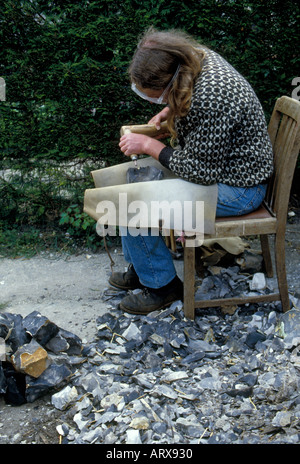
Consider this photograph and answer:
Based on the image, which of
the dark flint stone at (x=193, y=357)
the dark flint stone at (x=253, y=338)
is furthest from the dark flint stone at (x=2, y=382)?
the dark flint stone at (x=253, y=338)

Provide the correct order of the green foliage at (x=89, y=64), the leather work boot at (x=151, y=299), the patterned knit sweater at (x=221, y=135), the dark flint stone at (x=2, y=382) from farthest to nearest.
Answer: the green foliage at (x=89, y=64) → the leather work boot at (x=151, y=299) → the patterned knit sweater at (x=221, y=135) → the dark flint stone at (x=2, y=382)

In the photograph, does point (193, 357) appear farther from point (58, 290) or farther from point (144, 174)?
point (58, 290)

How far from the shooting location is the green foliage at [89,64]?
13.1 feet

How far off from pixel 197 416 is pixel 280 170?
1.51m

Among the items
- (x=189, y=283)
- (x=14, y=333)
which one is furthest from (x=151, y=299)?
(x=14, y=333)

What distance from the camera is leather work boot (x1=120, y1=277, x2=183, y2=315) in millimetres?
3299

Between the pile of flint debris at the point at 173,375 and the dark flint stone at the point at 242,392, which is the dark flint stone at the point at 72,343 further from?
the dark flint stone at the point at 242,392

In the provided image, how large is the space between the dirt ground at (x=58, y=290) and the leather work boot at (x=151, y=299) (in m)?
0.26

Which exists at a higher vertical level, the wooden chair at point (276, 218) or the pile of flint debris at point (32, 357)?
the wooden chair at point (276, 218)

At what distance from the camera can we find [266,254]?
369cm

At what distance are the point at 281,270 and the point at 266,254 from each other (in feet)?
1.83
